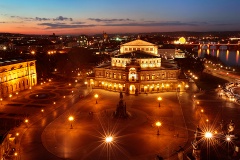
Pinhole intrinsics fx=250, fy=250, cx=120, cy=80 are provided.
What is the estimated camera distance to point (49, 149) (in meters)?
37.8

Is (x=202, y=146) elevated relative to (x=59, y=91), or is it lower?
elevated

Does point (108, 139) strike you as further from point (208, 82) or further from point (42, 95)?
point (208, 82)

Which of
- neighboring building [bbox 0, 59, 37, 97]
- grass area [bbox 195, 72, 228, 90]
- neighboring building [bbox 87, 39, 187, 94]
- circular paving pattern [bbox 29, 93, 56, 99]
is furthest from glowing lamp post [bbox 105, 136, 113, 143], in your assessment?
grass area [bbox 195, 72, 228, 90]

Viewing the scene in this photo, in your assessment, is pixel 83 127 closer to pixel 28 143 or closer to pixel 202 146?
pixel 28 143

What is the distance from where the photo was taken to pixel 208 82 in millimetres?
92312

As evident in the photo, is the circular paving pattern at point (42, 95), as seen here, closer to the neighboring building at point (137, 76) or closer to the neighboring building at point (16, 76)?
the neighboring building at point (16, 76)

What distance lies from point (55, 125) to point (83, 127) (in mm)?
5537

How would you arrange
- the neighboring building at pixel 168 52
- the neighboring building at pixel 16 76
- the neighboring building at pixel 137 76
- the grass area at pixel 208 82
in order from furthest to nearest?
the neighboring building at pixel 168 52
the grass area at pixel 208 82
the neighboring building at pixel 137 76
the neighboring building at pixel 16 76

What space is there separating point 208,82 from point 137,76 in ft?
102

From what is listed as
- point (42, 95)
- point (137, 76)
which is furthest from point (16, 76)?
point (137, 76)

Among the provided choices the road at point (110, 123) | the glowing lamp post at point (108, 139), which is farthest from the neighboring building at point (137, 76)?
the glowing lamp post at point (108, 139)

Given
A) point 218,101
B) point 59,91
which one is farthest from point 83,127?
point 218,101

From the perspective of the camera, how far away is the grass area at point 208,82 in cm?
8532

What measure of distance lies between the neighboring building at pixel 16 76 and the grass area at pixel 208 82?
189 ft
